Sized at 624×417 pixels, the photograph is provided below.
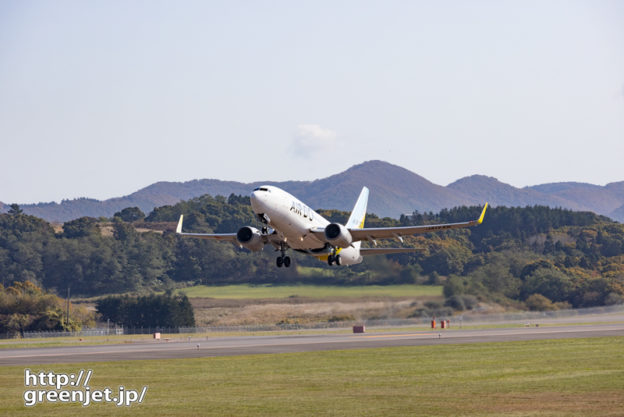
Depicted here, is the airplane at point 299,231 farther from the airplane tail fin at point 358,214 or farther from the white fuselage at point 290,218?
the airplane tail fin at point 358,214

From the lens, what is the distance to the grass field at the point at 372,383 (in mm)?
39594

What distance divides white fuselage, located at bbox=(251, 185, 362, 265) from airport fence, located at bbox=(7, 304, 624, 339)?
46.6m

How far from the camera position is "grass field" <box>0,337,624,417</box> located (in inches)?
1559

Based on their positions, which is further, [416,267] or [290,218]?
[416,267]

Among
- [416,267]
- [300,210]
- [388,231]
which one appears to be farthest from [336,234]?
[416,267]

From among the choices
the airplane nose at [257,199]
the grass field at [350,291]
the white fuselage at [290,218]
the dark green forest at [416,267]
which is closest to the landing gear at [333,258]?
the white fuselage at [290,218]

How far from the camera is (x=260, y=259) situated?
139m

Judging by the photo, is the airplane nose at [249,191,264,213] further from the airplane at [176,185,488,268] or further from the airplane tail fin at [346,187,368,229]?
the airplane tail fin at [346,187,368,229]

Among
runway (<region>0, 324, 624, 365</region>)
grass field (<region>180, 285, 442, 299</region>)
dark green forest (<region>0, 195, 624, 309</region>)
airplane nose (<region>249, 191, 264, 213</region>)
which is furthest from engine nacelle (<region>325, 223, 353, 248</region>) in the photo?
grass field (<region>180, 285, 442, 299</region>)

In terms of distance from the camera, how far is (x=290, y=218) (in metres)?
58.9

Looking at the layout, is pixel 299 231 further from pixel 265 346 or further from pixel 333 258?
pixel 265 346

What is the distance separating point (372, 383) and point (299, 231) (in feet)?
47.5

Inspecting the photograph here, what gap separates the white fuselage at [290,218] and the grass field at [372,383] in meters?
8.05

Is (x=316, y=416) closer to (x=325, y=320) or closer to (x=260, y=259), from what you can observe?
(x=325, y=320)
